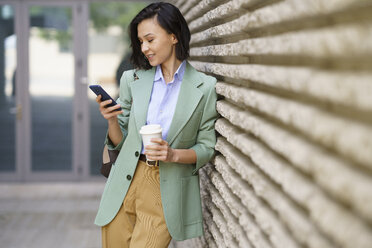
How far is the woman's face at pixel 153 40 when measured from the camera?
108 inches

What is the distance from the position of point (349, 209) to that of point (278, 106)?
55 centimetres

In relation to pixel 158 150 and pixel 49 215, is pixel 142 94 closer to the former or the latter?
pixel 158 150

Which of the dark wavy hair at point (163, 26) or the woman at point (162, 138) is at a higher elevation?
the dark wavy hair at point (163, 26)

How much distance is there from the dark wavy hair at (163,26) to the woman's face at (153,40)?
0.08 feet

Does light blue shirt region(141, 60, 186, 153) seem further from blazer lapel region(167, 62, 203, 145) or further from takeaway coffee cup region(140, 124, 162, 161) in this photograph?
takeaway coffee cup region(140, 124, 162, 161)

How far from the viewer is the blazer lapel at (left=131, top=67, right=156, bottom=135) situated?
2.78m

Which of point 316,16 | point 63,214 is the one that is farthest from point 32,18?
point 316,16

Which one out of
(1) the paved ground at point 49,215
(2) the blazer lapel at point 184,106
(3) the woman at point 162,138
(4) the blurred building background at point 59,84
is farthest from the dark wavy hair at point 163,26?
(4) the blurred building background at point 59,84

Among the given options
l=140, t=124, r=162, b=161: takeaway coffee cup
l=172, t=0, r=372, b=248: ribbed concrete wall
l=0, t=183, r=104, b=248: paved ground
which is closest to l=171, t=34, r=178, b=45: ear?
l=172, t=0, r=372, b=248: ribbed concrete wall

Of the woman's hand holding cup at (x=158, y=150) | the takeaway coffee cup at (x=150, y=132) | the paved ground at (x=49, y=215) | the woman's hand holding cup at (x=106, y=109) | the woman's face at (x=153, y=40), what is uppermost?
the woman's face at (x=153, y=40)

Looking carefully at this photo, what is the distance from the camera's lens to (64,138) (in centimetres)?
818

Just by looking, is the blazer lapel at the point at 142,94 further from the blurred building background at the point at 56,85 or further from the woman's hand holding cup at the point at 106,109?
the blurred building background at the point at 56,85

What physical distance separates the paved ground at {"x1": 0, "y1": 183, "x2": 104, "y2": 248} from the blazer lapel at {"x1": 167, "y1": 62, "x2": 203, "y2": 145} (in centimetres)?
312

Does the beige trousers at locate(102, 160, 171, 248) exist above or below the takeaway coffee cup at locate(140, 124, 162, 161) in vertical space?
below
